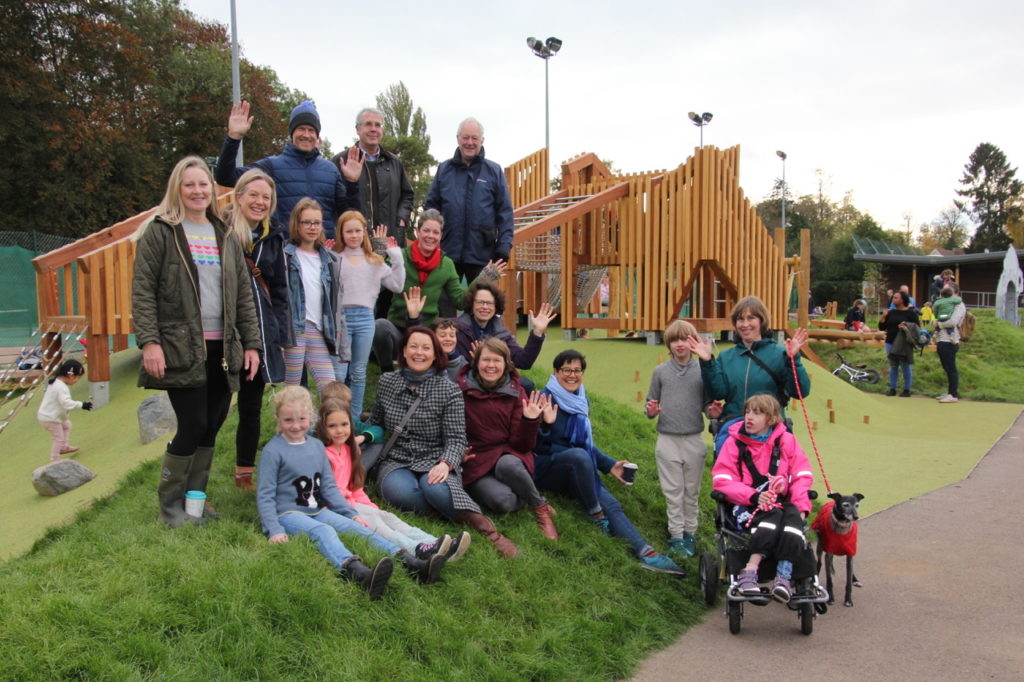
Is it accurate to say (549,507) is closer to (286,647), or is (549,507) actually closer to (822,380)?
(286,647)

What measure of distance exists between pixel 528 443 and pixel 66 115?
83.0ft

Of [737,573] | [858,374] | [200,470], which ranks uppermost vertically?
[200,470]

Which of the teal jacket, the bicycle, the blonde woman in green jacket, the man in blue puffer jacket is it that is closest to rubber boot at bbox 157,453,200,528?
the blonde woman in green jacket

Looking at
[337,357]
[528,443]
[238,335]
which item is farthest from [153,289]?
[528,443]

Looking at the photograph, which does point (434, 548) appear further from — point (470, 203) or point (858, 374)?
point (858, 374)

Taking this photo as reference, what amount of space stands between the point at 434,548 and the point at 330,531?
55cm

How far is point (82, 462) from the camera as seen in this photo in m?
7.75

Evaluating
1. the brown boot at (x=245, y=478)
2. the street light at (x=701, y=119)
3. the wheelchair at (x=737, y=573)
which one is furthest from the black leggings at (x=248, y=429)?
the street light at (x=701, y=119)

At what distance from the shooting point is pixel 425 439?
538cm

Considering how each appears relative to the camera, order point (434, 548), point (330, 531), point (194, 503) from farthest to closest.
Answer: point (194, 503)
point (434, 548)
point (330, 531)

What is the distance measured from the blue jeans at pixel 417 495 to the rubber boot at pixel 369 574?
104cm

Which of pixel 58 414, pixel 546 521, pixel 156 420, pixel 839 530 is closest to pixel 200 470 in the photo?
pixel 546 521

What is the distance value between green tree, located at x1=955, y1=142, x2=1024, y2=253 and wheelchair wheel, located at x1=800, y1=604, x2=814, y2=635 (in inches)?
2978

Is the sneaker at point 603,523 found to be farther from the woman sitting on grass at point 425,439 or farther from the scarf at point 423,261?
the scarf at point 423,261
